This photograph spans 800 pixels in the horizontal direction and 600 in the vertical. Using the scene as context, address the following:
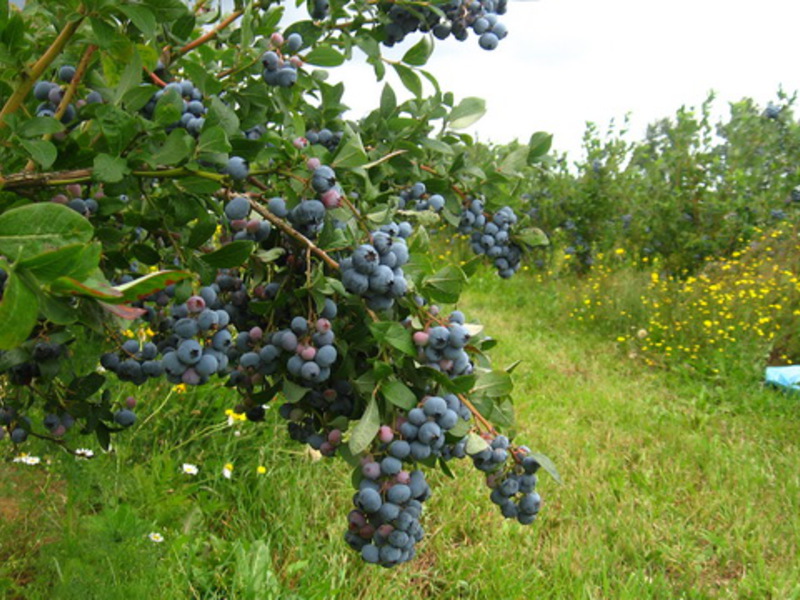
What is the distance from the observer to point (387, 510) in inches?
37.4

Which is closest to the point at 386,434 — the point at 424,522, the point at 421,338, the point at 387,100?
the point at 421,338

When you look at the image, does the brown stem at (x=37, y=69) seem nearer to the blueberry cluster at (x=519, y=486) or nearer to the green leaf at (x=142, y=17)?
the green leaf at (x=142, y=17)

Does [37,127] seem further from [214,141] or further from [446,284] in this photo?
[446,284]

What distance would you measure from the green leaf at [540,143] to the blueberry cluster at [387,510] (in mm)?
703

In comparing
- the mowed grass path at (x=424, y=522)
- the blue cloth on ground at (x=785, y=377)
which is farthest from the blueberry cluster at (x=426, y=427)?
the blue cloth on ground at (x=785, y=377)

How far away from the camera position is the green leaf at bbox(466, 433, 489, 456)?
3.18 feet

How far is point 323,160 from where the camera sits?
3.15 ft

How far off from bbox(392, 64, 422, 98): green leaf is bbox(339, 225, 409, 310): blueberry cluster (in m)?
0.52

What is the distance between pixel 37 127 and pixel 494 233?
36.0 inches

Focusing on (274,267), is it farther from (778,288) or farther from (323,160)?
(778,288)

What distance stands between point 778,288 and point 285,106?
5043 millimetres

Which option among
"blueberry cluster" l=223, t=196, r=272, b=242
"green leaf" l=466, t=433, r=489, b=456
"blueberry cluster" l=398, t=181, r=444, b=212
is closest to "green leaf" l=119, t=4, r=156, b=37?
"blueberry cluster" l=223, t=196, r=272, b=242

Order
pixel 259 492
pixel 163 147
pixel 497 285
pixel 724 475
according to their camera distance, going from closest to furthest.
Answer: pixel 163 147
pixel 259 492
pixel 724 475
pixel 497 285

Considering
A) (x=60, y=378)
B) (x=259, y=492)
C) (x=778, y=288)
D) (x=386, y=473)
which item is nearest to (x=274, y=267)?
(x=386, y=473)
